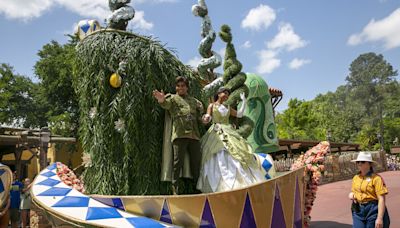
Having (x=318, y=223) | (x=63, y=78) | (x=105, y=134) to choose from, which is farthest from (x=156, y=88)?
(x=63, y=78)

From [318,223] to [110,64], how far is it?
4.42 metres

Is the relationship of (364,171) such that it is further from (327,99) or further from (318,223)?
(327,99)

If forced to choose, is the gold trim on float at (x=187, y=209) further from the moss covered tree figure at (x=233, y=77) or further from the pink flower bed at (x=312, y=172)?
the moss covered tree figure at (x=233, y=77)

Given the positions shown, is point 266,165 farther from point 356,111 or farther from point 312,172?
point 356,111

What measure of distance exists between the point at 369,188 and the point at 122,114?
2411 mm

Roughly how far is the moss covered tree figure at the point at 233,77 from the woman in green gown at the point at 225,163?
98 cm

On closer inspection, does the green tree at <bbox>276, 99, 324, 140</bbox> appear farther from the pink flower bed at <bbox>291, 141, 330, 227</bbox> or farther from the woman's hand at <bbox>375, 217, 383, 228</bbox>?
the woman's hand at <bbox>375, 217, 383, 228</bbox>

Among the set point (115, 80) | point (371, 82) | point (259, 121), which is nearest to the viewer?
point (115, 80)

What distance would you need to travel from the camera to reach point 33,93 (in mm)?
20344

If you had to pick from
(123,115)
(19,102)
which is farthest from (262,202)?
(19,102)

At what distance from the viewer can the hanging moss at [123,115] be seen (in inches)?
128

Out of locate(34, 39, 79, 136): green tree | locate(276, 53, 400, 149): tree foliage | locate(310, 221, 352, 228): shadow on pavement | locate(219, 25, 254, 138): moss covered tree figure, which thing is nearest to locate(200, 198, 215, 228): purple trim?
locate(219, 25, 254, 138): moss covered tree figure

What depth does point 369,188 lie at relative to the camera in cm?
337

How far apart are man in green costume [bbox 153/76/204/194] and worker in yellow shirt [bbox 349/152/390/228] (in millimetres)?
1593
